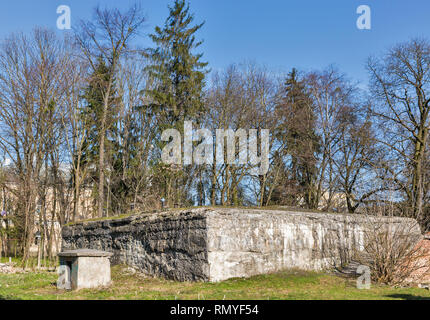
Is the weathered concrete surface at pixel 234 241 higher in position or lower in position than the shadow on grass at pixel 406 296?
higher

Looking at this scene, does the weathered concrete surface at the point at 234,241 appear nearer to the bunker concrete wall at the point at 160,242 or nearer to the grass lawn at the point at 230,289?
the bunker concrete wall at the point at 160,242

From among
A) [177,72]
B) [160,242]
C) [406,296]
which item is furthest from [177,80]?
[406,296]

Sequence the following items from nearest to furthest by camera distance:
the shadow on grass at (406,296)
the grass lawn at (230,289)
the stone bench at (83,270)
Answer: the shadow on grass at (406,296)
the grass lawn at (230,289)
the stone bench at (83,270)

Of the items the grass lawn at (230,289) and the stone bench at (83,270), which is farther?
the stone bench at (83,270)

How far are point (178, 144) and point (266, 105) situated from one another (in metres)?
5.98

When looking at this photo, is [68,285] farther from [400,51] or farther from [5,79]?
[400,51]

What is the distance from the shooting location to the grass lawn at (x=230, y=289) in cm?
873

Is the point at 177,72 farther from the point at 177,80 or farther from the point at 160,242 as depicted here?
the point at 160,242

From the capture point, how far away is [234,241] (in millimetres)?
11492

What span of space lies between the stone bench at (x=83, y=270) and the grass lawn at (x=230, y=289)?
341mm

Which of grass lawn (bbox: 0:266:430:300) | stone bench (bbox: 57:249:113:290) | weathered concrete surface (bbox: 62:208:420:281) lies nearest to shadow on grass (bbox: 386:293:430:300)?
grass lawn (bbox: 0:266:430:300)

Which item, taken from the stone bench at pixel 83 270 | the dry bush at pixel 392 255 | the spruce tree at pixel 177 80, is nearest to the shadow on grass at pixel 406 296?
the dry bush at pixel 392 255
